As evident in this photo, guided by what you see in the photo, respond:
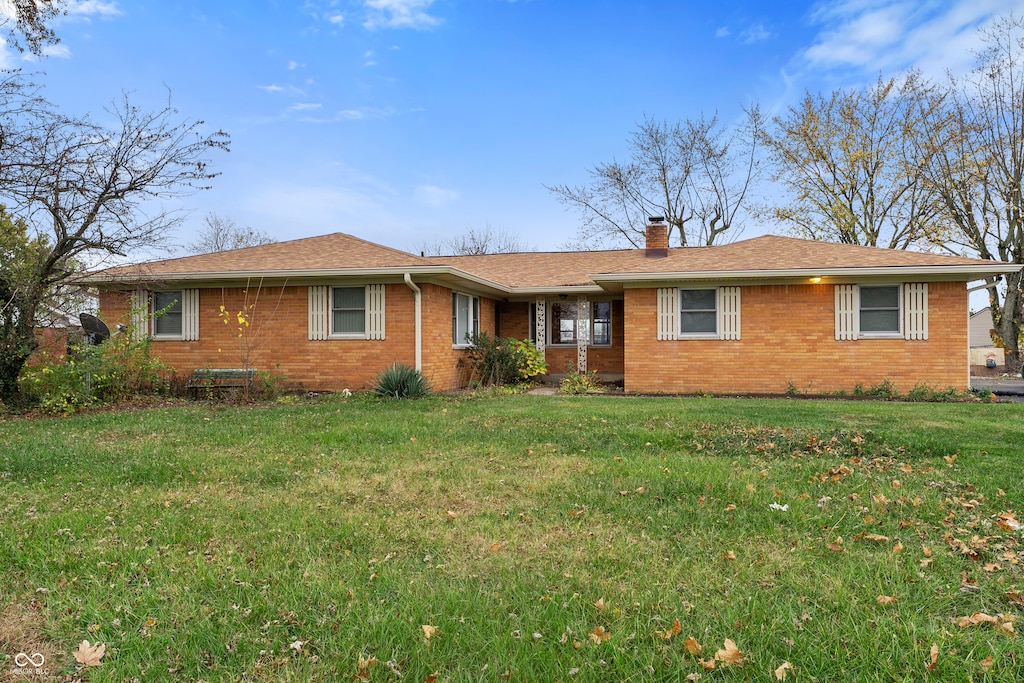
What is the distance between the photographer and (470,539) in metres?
4.14

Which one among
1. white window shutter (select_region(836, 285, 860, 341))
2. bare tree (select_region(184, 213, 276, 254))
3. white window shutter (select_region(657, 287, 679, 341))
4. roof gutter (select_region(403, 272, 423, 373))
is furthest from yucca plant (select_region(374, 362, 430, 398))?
bare tree (select_region(184, 213, 276, 254))

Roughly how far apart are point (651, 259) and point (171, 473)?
12438mm

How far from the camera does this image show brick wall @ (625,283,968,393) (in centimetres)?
1303

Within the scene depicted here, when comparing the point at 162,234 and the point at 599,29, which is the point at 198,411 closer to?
the point at 162,234

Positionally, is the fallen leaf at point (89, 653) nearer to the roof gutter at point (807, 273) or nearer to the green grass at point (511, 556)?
the green grass at point (511, 556)

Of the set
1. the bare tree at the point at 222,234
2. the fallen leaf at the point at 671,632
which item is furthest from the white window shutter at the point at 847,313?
the bare tree at the point at 222,234

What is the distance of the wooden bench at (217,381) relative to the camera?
518 inches

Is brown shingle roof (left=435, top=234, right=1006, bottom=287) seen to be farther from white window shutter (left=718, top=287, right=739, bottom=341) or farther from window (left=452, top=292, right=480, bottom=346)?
window (left=452, top=292, right=480, bottom=346)

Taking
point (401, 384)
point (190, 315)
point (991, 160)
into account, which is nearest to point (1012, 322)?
point (991, 160)

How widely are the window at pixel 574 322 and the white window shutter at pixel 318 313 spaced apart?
6295 mm

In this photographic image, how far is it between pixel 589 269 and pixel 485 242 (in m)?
22.4

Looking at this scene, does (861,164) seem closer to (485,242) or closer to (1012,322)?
(1012,322)

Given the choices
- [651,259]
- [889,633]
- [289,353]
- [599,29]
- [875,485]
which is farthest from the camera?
[651,259]

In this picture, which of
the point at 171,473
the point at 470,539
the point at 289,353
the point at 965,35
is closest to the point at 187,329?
the point at 289,353
